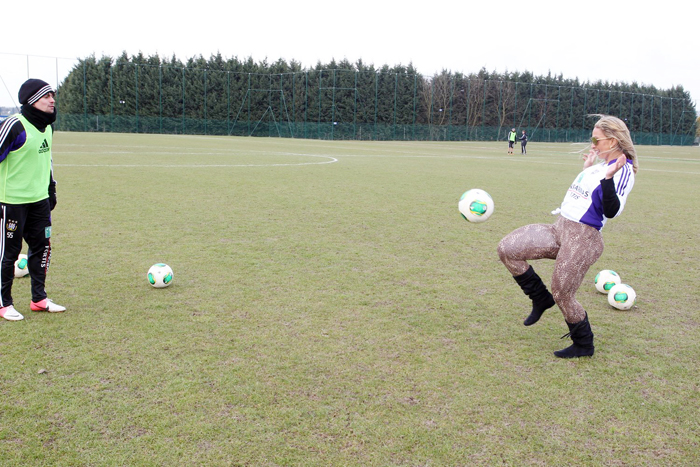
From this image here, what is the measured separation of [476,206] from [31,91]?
4.16 meters

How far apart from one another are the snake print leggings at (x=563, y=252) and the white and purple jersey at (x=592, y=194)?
0.25 ft

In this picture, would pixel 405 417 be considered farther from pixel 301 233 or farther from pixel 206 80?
pixel 206 80

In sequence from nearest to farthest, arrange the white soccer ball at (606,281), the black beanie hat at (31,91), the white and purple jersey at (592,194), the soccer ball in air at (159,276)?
the white and purple jersey at (592,194), the black beanie hat at (31,91), the soccer ball in air at (159,276), the white soccer ball at (606,281)

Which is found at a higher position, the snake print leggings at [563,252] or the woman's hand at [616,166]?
the woman's hand at [616,166]

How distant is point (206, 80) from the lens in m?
60.9

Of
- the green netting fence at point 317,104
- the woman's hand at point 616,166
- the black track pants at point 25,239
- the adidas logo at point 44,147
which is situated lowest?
the black track pants at point 25,239

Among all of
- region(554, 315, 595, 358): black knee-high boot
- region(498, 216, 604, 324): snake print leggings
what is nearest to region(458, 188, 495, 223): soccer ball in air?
region(498, 216, 604, 324): snake print leggings

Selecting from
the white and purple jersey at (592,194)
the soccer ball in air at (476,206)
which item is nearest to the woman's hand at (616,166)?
the white and purple jersey at (592,194)

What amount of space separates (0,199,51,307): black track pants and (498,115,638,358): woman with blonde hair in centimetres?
429

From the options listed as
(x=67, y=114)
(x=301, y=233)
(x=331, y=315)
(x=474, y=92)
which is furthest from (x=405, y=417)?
(x=474, y=92)

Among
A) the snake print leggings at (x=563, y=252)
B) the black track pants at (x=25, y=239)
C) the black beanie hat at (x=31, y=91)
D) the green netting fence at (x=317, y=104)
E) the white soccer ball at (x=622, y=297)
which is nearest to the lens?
the snake print leggings at (x=563, y=252)

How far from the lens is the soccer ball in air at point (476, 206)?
5.59 meters

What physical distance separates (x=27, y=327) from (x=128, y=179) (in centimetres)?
1137

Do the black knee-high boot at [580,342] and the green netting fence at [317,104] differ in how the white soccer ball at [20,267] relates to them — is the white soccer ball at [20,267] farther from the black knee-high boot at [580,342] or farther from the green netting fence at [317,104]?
the green netting fence at [317,104]
